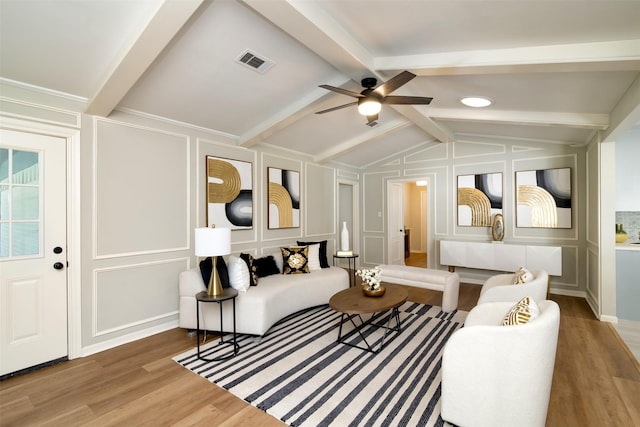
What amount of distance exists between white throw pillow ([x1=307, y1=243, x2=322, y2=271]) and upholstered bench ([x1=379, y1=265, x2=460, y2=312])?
1029 millimetres

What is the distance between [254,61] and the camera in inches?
106

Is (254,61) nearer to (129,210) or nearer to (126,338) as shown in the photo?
(129,210)

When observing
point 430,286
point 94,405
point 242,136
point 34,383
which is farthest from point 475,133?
point 34,383

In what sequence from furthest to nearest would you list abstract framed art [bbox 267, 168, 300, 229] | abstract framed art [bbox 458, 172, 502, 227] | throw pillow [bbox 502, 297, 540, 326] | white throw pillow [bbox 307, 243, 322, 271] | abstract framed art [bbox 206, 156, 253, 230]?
1. abstract framed art [bbox 458, 172, 502, 227]
2. abstract framed art [bbox 267, 168, 300, 229]
3. white throw pillow [bbox 307, 243, 322, 271]
4. abstract framed art [bbox 206, 156, 253, 230]
5. throw pillow [bbox 502, 297, 540, 326]

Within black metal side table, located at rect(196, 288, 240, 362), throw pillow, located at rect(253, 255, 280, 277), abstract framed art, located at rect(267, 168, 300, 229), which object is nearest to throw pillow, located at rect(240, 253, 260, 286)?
throw pillow, located at rect(253, 255, 280, 277)

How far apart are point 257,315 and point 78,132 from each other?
7.90 ft

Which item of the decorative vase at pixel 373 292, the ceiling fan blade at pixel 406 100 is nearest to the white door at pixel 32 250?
the decorative vase at pixel 373 292

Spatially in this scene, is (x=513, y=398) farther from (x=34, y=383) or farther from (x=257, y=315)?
(x=34, y=383)

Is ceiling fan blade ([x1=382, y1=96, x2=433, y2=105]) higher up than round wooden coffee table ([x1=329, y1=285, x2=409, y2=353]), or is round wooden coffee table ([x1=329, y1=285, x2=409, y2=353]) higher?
ceiling fan blade ([x1=382, y1=96, x2=433, y2=105])

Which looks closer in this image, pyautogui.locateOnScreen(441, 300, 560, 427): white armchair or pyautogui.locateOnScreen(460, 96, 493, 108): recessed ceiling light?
pyautogui.locateOnScreen(441, 300, 560, 427): white armchair

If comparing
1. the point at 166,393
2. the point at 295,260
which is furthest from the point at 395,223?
the point at 166,393

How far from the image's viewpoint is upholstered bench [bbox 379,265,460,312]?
390cm

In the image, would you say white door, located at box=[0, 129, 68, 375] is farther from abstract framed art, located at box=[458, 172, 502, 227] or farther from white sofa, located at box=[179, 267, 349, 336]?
abstract framed art, located at box=[458, 172, 502, 227]

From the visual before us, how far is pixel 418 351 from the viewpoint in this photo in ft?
9.25
